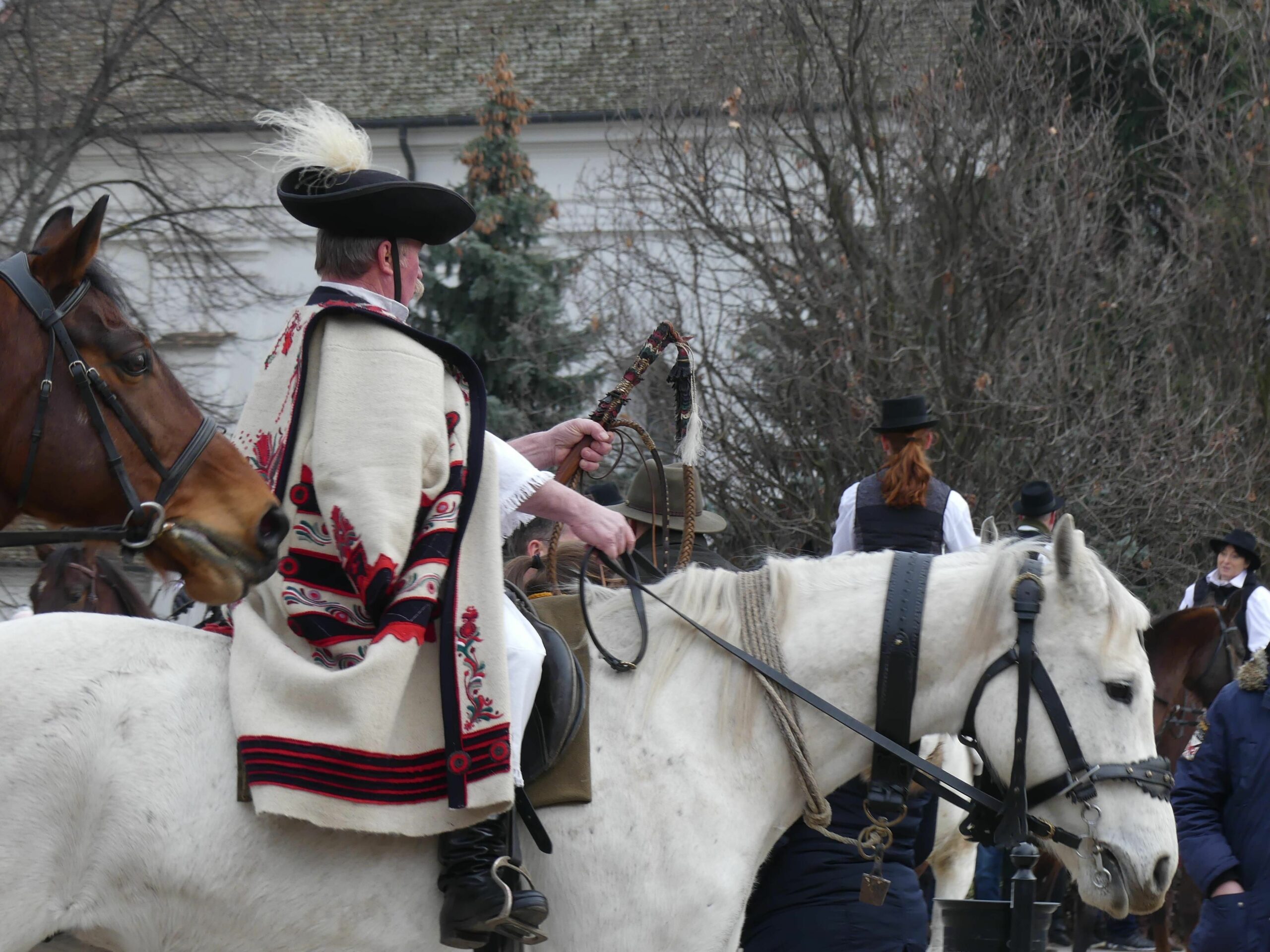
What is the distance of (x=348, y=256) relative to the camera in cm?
321

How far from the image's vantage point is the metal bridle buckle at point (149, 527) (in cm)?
265

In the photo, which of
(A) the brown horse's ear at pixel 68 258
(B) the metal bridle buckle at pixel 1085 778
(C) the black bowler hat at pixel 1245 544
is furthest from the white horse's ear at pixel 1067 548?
(C) the black bowler hat at pixel 1245 544

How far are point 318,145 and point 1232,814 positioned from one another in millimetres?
3430

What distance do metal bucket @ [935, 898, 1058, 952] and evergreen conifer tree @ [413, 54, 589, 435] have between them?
9836mm

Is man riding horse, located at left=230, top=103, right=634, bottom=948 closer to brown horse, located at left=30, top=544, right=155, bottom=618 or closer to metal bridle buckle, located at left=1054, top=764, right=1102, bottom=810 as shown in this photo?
metal bridle buckle, located at left=1054, top=764, right=1102, bottom=810

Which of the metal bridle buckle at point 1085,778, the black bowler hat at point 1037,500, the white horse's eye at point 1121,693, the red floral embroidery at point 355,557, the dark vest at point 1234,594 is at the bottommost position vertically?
the metal bridle buckle at point 1085,778

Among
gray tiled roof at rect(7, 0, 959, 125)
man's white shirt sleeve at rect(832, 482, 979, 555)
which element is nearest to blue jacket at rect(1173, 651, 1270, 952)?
man's white shirt sleeve at rect(832, 482, 979, 555)

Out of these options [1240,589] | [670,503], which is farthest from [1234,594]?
[670,503]

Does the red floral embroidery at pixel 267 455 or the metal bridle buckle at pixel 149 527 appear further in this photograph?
the red floral embroidery at pixel 267 455

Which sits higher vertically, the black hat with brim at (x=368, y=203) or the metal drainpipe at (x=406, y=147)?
the metal drainpipe at (x=406, y=147)

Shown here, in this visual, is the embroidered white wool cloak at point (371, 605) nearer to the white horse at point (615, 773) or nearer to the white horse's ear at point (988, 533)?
the white horse at point (615, 773)

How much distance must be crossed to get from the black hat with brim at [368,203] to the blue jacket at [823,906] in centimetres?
208

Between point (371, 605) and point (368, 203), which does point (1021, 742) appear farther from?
point (368, 203)

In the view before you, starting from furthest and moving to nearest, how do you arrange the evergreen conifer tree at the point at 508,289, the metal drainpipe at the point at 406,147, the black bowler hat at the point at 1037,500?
the metal drainpipe at the point at 406,147 → the evergreen conifer tree at the point at 508,289 → the black bowler hat at the point at 1037,500
